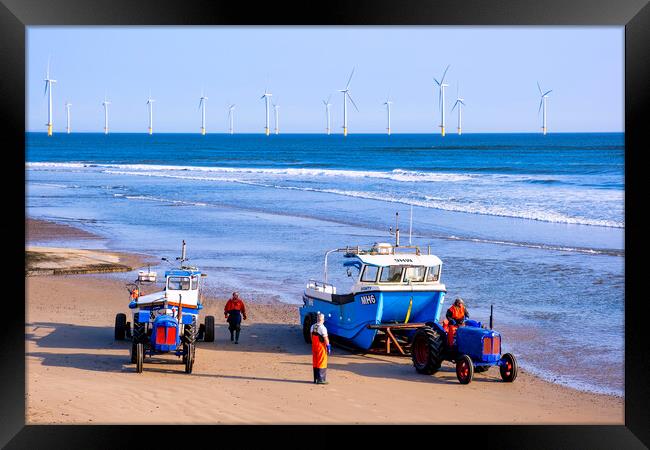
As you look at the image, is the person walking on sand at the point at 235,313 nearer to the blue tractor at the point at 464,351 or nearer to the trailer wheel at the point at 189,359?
the trailer wheel at the point at 189,359

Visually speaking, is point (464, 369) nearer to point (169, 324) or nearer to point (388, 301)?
point (388, 301)

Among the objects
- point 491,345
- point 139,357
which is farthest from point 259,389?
point 491,345

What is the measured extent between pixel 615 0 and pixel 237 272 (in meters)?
16.2

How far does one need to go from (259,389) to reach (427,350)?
2.80m

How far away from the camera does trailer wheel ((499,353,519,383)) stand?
14.3 m

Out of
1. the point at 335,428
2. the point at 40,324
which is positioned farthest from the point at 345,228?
the point at 335,428

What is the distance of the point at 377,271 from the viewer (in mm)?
16500

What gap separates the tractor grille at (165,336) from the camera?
578 inches

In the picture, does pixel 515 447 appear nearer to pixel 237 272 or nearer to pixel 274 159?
pixel 237 272

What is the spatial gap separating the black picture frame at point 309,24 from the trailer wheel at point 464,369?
469cm

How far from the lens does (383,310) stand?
16.4 meters

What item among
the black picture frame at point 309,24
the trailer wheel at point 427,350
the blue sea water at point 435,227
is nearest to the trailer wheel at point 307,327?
the trailer wheel at point 427,350

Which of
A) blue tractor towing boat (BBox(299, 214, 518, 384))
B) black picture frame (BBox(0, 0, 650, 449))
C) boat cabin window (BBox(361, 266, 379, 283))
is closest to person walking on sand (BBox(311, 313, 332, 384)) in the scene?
blue tractor towing boat (BBox(299, 214, 518, 384))

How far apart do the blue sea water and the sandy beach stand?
146 cm
